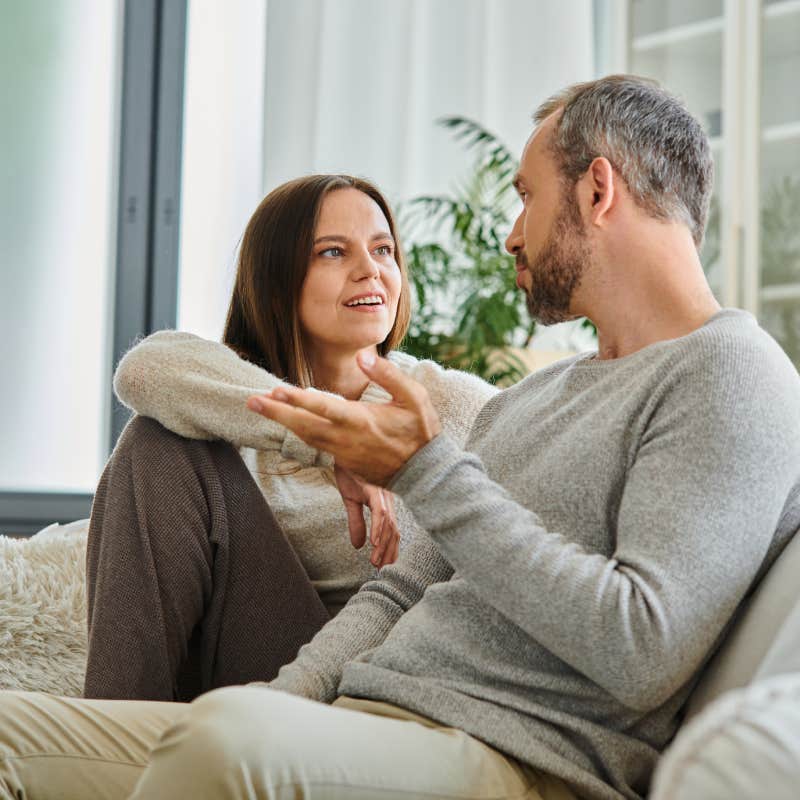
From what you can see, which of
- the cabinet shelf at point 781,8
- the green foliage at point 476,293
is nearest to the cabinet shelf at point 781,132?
Answer: the cabinet shelf at point 781,8

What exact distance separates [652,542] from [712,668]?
189mm

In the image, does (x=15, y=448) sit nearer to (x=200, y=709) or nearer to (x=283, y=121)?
(x=283, y=121)

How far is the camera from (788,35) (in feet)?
10.6

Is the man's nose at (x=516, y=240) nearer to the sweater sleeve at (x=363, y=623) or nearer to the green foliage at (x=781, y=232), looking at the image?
the sweater sleeve at (x=363, y=623)

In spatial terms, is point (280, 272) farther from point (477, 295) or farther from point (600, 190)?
point (477, 295)

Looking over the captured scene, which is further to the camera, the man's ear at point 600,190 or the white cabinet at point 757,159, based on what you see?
the white cabinet at point 757,159

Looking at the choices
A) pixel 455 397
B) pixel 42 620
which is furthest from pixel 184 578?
pixel 455 397

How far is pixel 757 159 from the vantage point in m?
3.25

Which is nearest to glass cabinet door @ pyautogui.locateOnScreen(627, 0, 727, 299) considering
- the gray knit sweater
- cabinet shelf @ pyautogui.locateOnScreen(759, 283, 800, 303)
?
cabinet shelf @ pyautogui.locateOnScreen(759, 283, 800, 303)

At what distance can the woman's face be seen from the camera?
1897mm

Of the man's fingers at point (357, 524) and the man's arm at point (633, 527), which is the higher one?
the man's arm at point (633, 527)

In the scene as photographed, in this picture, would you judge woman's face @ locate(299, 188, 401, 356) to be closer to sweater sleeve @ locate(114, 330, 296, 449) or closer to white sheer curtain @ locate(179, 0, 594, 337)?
sweater sleeve @ locate(114, 330, 296, 449)

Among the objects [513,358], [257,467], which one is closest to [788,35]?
[513,358]

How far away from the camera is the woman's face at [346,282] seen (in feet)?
6.23
